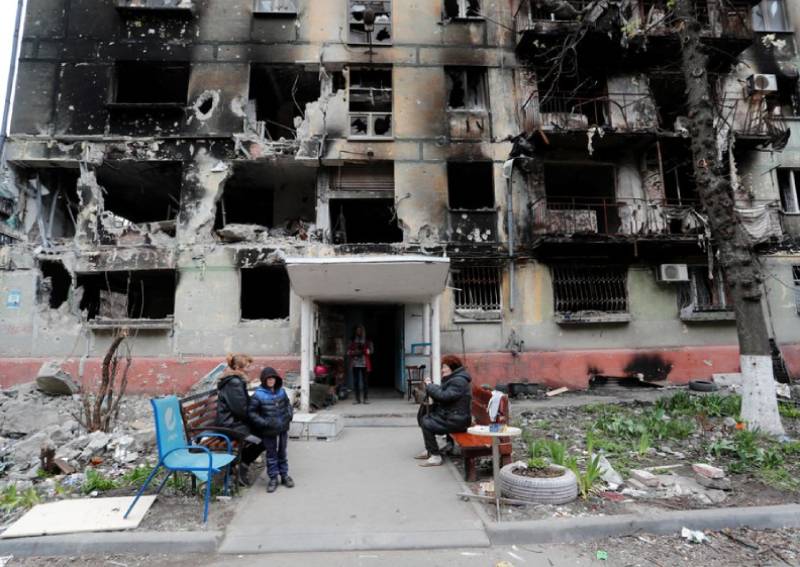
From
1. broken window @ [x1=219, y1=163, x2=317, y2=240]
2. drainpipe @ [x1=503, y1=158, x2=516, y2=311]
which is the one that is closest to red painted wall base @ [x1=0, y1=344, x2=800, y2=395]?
drainpipe @ [x1=503, y1=158, x2=516, y2=311]

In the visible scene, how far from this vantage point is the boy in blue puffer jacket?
5.01m

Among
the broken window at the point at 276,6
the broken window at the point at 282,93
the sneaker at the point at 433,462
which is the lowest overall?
the sneaker at the point at 433,462

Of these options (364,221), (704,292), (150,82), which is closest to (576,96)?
(704,292)

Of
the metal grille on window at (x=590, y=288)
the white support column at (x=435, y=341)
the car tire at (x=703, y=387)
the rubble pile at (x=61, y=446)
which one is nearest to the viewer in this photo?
the rubble pile at (x=61, y=446)

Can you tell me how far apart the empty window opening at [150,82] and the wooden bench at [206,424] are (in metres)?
11.3

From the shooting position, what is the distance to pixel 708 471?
17.3 feet

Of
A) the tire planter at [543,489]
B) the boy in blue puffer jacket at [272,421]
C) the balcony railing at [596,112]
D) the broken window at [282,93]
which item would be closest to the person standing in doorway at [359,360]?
the boy in blue puffer jacket at [272,421]

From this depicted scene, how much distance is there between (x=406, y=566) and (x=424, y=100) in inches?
529

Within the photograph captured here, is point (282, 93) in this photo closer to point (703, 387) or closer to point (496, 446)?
point (496, 446)

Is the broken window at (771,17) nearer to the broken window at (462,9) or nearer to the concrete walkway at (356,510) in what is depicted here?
the broken window at (462,9)

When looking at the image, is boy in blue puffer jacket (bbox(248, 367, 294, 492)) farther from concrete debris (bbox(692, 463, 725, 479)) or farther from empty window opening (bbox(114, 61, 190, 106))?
empty window opening (bbox(114, 61, 190, 106))

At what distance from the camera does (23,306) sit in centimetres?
1259

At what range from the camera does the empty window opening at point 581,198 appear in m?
13.2

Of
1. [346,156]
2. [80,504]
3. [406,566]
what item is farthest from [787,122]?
[80,504]
